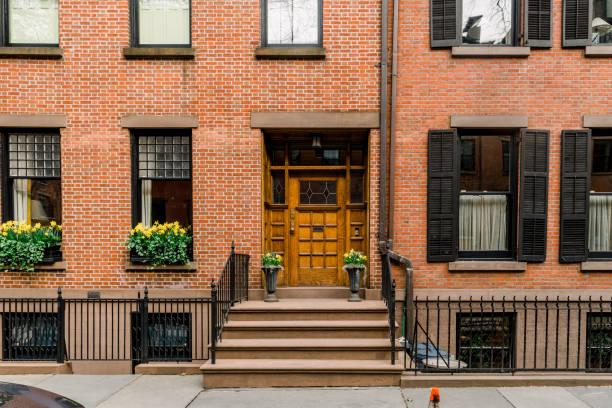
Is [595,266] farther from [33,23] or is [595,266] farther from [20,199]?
[33,23]

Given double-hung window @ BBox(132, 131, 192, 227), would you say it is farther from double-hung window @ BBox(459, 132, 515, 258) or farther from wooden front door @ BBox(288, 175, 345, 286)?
double-hung window @ BBox(459, 132, 515, 258)

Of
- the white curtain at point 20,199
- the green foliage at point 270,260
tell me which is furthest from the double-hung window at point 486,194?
the white curtain at point 20,199

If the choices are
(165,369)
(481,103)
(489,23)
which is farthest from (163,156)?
(489,23)

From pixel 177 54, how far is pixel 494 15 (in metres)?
5.82

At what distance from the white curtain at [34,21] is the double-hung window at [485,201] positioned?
7904mm

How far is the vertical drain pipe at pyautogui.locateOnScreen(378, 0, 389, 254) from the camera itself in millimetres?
7758

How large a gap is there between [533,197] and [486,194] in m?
0.78

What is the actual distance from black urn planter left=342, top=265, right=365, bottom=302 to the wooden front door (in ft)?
2.42

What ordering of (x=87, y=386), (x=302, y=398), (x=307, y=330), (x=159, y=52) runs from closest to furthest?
(x=302, y=398), (x=87, y=386), (x=307, y=330), (x=159, y=52)

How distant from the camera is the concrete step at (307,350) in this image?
6578 mm

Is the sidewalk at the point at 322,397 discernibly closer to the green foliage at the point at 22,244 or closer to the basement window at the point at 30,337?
the basement window at the point at 30,337

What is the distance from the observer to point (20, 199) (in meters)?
8.21

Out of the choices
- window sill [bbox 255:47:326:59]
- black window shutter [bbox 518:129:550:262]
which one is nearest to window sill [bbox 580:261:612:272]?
black window shutter [bbox 518:129:550:262]

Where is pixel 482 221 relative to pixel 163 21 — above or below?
below
